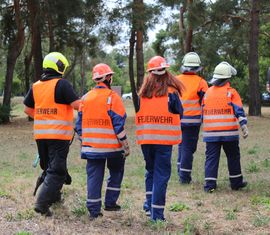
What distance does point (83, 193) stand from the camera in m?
7.89

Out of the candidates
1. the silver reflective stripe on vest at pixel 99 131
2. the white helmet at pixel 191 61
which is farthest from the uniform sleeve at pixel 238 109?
the silver reflective stripe on vest at pixel 99 131

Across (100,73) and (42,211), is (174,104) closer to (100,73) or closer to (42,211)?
(100,73)

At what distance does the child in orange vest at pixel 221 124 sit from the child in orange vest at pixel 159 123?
207 cm

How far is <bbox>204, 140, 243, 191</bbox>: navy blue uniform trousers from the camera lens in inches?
324

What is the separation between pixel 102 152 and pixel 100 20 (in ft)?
78.0

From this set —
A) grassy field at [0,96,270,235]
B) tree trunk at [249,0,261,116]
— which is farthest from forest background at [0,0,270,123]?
grassy field at [0,96,270,235]

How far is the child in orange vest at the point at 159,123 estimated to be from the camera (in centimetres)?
614

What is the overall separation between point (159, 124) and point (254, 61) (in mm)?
22476

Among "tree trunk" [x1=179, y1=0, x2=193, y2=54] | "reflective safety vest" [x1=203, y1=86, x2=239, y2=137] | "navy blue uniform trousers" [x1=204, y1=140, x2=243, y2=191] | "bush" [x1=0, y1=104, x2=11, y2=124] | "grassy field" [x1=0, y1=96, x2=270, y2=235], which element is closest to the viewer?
"grassy field" [x1=0, y1=96, x2=270, y2=235]

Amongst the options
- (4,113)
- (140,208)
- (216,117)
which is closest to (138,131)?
(140,208)

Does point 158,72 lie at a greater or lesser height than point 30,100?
greater

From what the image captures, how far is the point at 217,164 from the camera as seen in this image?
27.2 ft

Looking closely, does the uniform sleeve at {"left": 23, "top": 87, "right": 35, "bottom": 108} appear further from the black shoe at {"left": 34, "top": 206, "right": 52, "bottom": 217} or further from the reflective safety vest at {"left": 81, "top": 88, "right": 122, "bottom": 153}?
the black shoe at {"left": 34, "top": 206, "right": 52, "bottom": 217}

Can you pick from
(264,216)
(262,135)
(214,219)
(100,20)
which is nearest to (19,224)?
(214,219)
